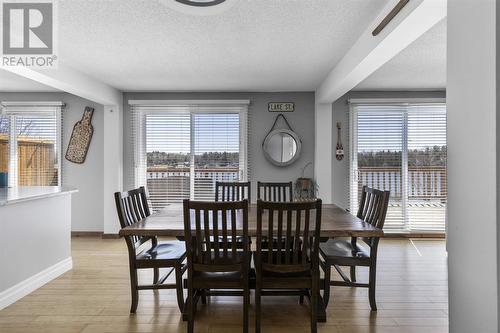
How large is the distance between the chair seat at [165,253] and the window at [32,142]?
10.4 feet

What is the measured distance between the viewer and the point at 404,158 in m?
4.78

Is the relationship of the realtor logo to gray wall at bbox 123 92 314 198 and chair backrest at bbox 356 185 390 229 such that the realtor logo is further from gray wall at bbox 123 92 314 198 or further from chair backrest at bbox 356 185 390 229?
chair backrest at bbox 356 185 390 229

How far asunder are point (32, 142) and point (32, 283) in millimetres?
2923

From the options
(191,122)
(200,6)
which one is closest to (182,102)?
(191,122)

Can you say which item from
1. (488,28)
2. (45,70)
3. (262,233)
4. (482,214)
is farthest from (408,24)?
(45,70)

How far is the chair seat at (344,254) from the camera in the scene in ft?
7.99

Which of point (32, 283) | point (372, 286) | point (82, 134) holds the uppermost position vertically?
point (82, 134)

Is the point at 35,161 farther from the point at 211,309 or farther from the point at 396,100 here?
the point at 396,100

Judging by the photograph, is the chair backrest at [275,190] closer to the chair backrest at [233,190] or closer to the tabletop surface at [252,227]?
the chair backrest at [233,190]

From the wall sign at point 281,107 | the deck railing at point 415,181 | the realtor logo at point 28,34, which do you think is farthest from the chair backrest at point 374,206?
the realtor logo at point 28,34

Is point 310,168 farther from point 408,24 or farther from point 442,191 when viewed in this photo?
point 408,24

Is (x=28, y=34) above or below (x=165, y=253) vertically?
above

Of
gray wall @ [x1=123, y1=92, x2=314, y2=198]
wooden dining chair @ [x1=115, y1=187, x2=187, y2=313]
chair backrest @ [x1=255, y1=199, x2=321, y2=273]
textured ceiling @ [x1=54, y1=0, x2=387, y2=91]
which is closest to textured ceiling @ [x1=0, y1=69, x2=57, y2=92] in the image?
textured ceiling @ [x1=54, y1=0, x2=387, y2=91]

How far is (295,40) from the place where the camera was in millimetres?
2812
